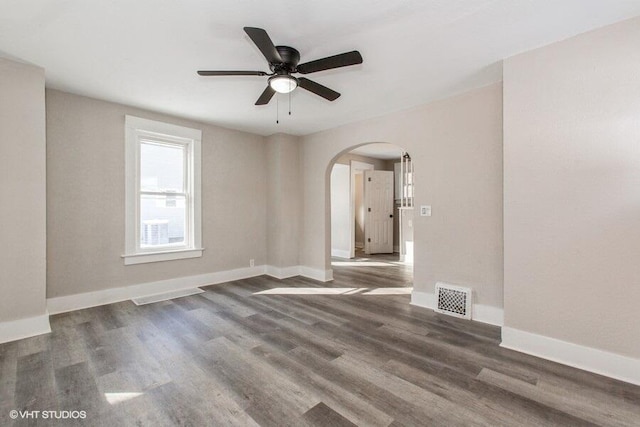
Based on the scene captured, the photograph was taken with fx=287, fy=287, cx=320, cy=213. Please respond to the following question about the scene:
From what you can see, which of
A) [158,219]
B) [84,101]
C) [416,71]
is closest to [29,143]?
[84,101]

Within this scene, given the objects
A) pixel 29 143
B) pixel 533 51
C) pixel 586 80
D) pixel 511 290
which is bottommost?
pixel 511 290

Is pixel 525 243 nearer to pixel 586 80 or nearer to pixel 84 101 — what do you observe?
pixel 586 80

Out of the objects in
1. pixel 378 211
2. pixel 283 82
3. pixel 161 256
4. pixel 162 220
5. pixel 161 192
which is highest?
pixel 283 82

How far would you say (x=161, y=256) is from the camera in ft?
13.4

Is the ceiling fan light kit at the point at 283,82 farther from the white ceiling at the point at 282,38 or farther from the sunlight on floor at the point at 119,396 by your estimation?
the sunlight on floor at the point at 119,396

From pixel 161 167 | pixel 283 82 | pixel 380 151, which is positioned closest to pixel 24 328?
pixel 161 167

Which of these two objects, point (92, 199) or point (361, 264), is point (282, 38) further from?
point (361, 264)

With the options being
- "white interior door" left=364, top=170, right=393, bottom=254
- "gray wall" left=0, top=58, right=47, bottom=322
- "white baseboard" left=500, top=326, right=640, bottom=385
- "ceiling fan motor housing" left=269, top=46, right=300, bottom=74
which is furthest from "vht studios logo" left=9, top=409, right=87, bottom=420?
"white interior door" left=364, top=170, right=393, bottom=254

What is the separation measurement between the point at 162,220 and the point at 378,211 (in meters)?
5.26

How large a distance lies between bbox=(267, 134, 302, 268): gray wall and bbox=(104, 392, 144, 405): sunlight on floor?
10.6 feet

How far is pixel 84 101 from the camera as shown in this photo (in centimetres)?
347

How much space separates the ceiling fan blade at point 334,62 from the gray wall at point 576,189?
5.03 feet

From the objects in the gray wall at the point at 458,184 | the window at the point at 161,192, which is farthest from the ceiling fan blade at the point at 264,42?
the window at the point at 161,192

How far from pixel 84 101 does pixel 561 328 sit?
17.8ft
